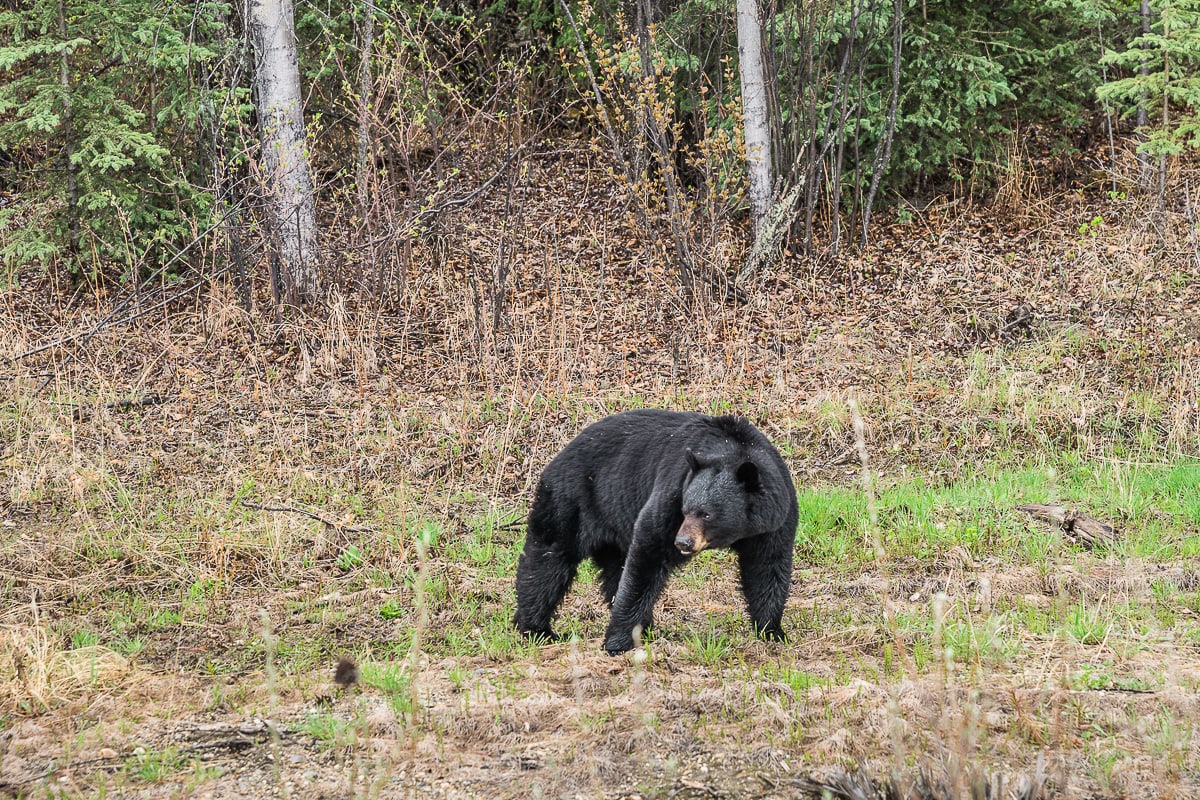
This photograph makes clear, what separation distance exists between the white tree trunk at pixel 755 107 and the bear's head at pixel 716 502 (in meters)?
7.56

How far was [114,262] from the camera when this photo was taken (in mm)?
12031

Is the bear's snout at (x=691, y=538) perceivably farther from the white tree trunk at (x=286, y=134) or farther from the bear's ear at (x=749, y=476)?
the white tree trunk at (x=286, y=134)

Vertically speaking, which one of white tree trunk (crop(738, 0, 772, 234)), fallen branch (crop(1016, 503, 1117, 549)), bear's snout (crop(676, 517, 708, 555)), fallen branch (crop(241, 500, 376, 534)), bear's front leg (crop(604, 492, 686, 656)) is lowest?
fallen branch (crop(1016, 503, 1117, 549))

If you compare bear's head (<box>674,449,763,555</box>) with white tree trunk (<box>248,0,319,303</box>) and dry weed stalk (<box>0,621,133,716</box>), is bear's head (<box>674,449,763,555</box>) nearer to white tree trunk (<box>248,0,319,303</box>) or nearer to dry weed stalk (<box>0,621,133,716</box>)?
dry weed stalk (<box>0,621,133,716</box>)

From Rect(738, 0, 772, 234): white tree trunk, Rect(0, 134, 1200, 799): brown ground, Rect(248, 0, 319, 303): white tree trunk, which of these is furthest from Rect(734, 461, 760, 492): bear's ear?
Rect(738, 0, 772, 234): white tree trunk

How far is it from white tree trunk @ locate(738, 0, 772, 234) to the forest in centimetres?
5

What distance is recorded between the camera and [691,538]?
432 centimetres

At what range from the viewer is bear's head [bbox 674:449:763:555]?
436cm

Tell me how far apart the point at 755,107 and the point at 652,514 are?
8089mm

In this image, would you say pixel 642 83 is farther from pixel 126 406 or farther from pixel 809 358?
pixel 126 406

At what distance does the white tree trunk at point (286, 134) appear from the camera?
1079 cm

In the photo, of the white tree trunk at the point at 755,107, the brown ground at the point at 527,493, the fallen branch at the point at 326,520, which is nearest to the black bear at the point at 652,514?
the brown ground at the point at 527,493

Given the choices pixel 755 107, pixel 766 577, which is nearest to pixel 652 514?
pixel 766 577

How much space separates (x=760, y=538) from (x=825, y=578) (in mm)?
1342
